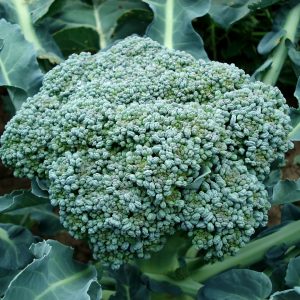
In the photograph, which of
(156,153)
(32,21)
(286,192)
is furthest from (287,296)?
(32,21)

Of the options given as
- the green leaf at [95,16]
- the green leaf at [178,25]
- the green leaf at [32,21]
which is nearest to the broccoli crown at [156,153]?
the green leaf at [178,25]

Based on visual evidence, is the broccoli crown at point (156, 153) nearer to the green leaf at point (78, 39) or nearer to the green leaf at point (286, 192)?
the green leaf at point (286, 192)

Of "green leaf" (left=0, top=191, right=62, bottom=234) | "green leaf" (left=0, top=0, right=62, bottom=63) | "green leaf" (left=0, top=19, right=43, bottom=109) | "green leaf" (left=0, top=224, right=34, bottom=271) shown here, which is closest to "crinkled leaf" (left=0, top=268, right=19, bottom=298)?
"green leaf" (left=0, top=224, right=34, bottom=271)

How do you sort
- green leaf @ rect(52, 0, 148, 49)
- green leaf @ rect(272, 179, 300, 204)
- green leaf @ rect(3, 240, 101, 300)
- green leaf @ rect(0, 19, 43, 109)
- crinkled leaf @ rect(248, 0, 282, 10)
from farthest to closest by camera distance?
green leaf @ rect(52, 0, 148, 49)
crinkled leaf @ rect(248, 0, 282, 10)
green leaf @ rect(0, 19, 43, 109)
green leaf @ rect(272, 179, 300, 204)
green leaf @ rect(3, 240, 101, 300)

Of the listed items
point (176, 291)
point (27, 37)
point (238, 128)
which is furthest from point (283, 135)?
point (27, 37)

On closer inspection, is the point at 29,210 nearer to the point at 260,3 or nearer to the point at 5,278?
the point at 5,278

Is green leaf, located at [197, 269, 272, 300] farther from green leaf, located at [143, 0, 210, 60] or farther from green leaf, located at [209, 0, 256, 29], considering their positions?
green leaf, located at [209, 0, 256, 29]

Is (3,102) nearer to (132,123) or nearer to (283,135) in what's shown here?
(132,123)
